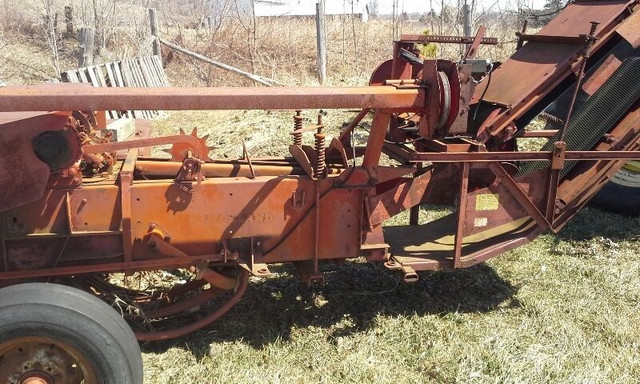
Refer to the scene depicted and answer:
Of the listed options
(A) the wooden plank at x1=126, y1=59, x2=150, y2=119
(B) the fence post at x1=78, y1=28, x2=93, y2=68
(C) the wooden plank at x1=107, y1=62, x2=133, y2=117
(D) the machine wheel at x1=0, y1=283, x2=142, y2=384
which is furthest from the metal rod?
(B) the fence post at x1=78, y1=28, x2=93, y2=68

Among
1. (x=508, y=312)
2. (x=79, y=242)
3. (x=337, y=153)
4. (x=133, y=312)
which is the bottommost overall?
(x=508, y=312)

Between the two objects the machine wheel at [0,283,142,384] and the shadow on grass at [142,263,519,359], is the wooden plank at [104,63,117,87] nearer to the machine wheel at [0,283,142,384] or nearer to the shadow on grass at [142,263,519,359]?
the shadow on grass at [142,263,519,359]

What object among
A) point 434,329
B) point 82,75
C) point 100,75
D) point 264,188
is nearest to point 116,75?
point 100,75

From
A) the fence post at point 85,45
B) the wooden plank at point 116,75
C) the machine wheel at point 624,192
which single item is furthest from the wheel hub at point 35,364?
the fence post at point 85,45

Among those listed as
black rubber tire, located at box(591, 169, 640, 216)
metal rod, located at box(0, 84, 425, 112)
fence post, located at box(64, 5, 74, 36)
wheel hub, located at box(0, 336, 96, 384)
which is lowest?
black rubber tire, located at box(591, 169, 640, 216)

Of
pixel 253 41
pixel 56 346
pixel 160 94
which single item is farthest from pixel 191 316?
pixel 253 41

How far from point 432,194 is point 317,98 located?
4.11ft

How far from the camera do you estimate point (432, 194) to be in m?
3.69

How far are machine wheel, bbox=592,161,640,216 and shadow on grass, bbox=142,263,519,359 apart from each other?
68.9 inches

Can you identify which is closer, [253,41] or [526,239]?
[526,239]

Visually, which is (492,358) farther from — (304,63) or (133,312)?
(304,63)

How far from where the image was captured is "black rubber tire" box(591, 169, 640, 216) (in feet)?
17.4

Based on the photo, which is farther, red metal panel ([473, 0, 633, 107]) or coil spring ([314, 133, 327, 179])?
red metal panel ([473, 0, 633, 107])

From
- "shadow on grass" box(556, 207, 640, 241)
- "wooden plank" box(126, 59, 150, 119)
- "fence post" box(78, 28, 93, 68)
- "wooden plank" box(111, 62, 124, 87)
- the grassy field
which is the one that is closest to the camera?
the grassy field
